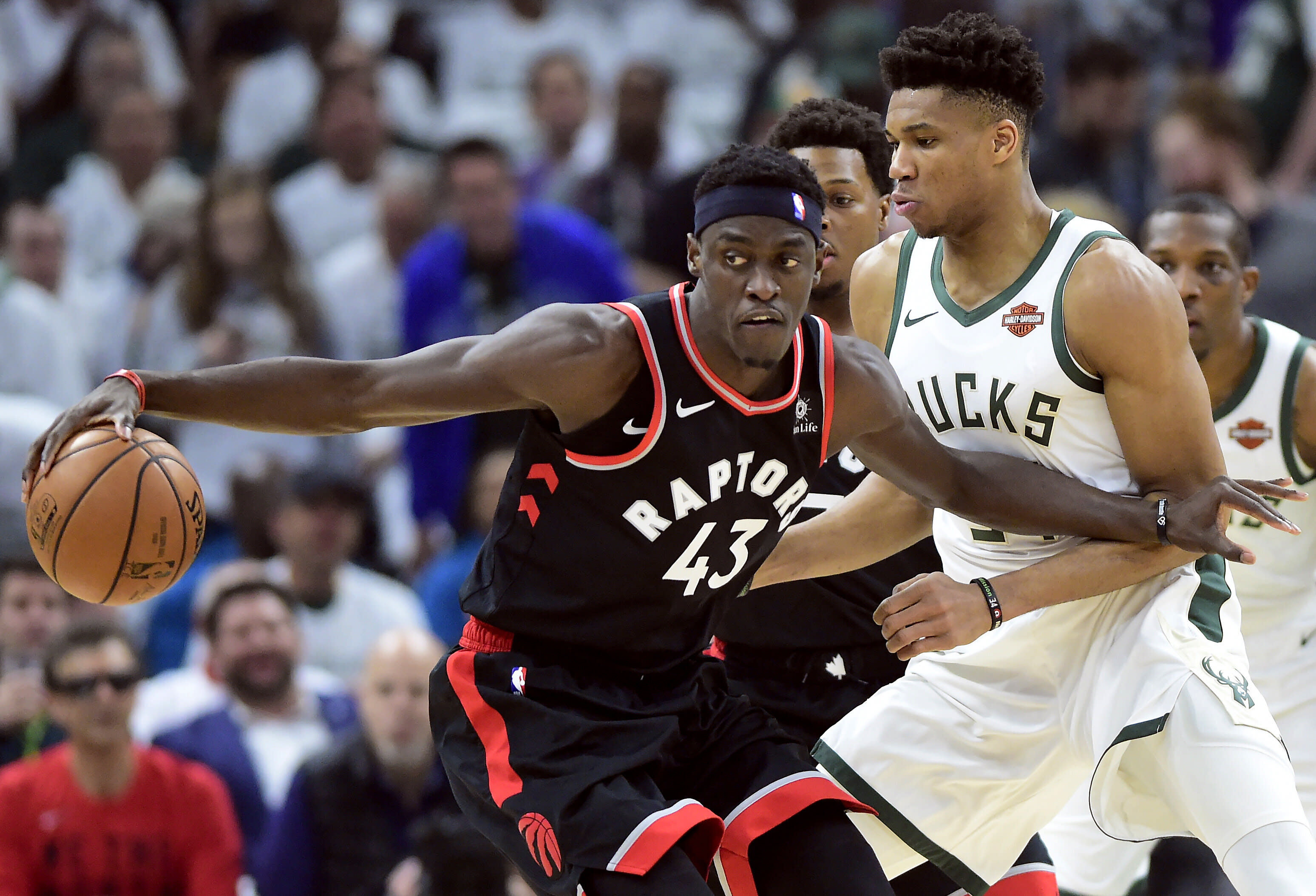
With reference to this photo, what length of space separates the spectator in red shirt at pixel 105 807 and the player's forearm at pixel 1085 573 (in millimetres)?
3789

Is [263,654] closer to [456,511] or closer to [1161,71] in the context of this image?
[456,511]

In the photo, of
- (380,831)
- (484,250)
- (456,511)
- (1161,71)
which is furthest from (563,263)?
(1161,71)

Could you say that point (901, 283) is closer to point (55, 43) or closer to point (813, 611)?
point (813, 611)

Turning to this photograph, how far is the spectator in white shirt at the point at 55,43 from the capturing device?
11.0 metres

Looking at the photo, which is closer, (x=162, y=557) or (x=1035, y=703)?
(x=162, y=557)

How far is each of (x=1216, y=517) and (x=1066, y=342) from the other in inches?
20.6

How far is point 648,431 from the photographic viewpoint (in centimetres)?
367

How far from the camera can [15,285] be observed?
9.30 meters

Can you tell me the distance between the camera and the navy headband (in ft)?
12.1

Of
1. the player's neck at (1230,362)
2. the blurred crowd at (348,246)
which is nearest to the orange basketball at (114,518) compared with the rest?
the blurred crowd at (348,246)

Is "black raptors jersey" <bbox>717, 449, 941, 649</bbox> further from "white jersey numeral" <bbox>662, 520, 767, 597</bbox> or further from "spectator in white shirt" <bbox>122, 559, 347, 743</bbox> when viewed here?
"spectator in white shirt" <bbox>122, 559, 347, 743</bbox>

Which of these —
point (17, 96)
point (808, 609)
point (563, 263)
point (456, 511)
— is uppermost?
point (17, 96)

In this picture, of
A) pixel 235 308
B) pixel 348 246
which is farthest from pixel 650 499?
pixel 348 246

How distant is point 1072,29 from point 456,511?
454 cm
